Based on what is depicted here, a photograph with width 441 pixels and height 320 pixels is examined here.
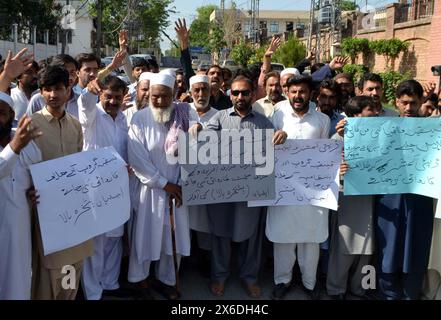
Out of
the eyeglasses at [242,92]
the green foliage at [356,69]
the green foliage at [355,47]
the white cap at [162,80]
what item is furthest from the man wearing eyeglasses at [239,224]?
the green foliage at [355,47]

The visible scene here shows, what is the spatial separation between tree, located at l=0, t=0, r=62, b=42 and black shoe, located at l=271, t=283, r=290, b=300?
25.1m

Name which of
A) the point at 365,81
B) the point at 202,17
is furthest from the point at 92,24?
the point at 365,81

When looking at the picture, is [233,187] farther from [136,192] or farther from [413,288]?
[413,288]

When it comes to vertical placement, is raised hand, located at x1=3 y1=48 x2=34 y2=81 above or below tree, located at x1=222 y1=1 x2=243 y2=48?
below

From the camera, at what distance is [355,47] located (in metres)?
22.7

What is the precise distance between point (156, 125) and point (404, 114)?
2029 mm

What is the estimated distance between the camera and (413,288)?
3738 mm

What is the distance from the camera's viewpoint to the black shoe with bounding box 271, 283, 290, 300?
401cm

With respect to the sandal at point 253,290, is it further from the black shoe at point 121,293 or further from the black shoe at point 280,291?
the black shoe at point 121,293

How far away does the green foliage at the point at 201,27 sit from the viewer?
86.4m

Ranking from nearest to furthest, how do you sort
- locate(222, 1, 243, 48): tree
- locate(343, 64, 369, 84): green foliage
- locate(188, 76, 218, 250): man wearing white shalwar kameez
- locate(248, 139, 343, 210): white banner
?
1. locate(248, 139, 343, 210): white banner
2. locate(188, 76, 218, 250): man wearing white shalwar kameez
3. locate(343, 64, 369, 84): green foliage
4. locate(222, 1, 243, 48): tree

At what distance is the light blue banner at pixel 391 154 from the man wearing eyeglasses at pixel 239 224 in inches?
29.2

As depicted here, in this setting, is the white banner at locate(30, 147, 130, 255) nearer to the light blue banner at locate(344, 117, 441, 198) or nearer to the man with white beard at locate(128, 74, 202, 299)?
the man with white beard at locate(128, 74, 202, 299)

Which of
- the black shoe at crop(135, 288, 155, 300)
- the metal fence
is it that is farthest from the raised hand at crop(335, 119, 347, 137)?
the metal fence
